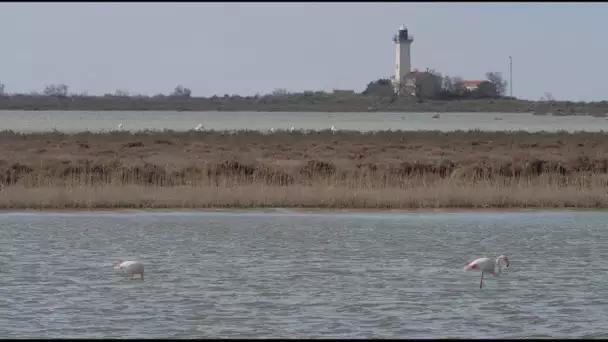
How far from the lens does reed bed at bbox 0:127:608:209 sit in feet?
86.9

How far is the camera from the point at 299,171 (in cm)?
3262

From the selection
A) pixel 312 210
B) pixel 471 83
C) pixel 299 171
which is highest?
pixel 471 83

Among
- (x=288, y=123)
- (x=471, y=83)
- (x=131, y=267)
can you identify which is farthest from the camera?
(x=471, y=83)

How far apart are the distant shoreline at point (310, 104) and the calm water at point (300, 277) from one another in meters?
125

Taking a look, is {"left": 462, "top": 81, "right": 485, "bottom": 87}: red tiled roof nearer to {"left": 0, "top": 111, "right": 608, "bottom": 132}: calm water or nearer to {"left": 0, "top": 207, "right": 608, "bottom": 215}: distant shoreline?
{"left": 0, "top": 111, "right": 608, "bottom": 132}: calm water

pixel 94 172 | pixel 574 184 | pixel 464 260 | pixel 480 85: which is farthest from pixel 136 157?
pixel 480 85

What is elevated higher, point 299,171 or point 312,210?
point 299,171

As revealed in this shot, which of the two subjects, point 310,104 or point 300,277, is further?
point 310,104

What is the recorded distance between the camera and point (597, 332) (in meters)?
13.0

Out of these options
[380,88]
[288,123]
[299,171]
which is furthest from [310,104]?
[299,171]

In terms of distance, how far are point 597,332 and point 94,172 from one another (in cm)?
2050

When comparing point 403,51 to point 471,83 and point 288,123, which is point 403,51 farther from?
point 288,123

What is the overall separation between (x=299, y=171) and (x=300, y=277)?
16.0 m

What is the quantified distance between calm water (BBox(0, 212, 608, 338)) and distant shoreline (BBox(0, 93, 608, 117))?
12515 cm
